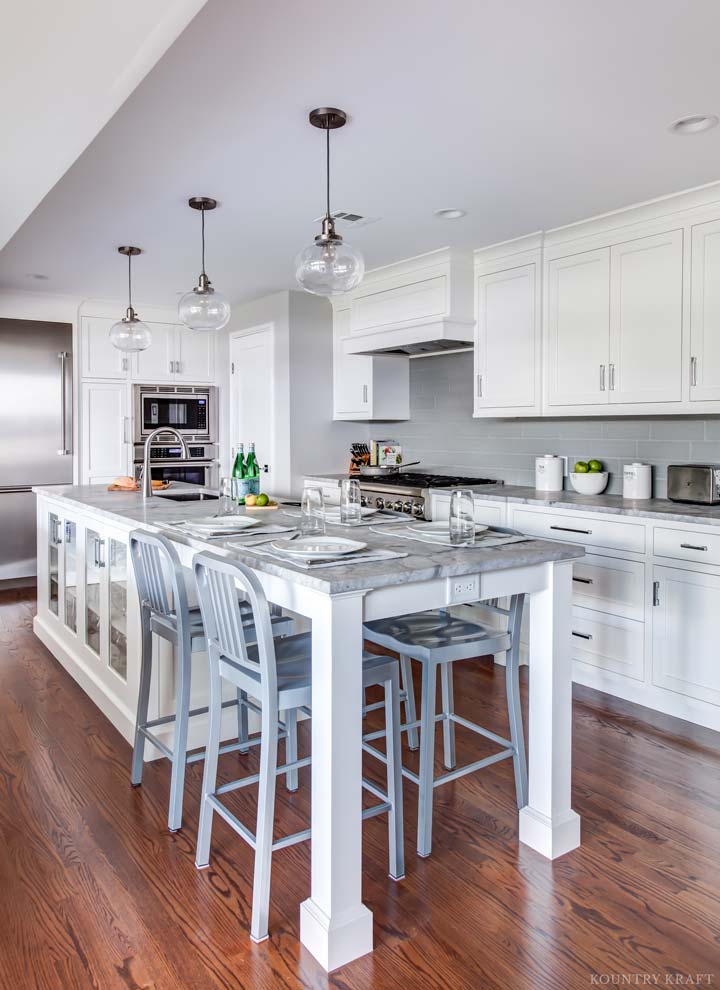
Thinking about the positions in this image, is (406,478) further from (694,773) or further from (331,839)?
(331,839)

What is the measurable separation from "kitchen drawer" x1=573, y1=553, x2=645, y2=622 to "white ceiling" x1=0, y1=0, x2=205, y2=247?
2735 mm

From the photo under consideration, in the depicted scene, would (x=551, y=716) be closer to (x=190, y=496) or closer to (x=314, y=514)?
(x=314, y=514)

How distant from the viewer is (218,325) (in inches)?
133

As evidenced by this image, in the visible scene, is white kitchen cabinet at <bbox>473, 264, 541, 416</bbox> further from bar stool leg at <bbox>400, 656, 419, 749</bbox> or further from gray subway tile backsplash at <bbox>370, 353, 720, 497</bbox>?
bar stool leg at <bbox>400, 656, 419, 749</bbox>

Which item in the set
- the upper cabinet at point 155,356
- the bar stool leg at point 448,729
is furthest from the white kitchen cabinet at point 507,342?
the upper cabinet at point 155,356

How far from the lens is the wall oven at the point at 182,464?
20.8ft

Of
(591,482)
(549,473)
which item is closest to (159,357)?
(549,473)

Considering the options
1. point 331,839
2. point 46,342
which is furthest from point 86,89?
point 46,342

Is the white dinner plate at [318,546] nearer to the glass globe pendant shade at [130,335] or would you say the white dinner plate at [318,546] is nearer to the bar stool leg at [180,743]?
the bar stool leg at [180,743]

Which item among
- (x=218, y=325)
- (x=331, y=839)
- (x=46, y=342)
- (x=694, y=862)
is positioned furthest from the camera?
(x=46, y=342)

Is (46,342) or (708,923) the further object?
(46,342)

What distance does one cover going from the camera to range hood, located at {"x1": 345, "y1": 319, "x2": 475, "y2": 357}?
14.4ft

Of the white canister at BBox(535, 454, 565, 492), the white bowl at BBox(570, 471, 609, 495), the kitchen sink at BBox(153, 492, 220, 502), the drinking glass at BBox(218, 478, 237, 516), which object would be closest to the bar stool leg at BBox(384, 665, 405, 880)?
the drinking glass at BBox(218, 478, 237, 516)

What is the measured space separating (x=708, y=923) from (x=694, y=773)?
0.89 metres
